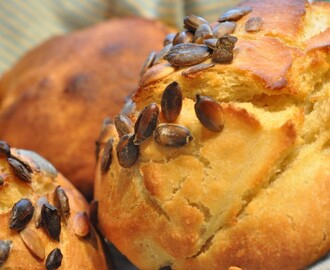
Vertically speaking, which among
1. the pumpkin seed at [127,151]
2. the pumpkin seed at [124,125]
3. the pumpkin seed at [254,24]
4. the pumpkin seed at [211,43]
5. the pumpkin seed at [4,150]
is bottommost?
the pumpkin seed at [127,151]

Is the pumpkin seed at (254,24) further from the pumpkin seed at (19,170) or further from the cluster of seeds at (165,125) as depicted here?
the pumpkin seed at (19,170)

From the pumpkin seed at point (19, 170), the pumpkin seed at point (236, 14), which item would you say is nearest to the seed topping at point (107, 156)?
the pumpkin seed at point (19, 170)

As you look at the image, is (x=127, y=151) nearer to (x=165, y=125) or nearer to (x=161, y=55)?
(x=165, y=125)

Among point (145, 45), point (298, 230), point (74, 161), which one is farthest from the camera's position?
point (145, 45)

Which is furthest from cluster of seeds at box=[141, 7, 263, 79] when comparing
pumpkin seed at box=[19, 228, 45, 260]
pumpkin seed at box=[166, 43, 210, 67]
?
pumpkin seed at box=[19, 228, 45, 260]

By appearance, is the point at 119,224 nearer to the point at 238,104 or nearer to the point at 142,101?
the point at 142,101

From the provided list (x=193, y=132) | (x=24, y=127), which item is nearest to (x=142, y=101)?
(x=193, y=132)

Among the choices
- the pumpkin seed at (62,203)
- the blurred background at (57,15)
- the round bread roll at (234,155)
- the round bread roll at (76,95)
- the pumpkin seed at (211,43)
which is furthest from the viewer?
the blurred background at (57,15)
